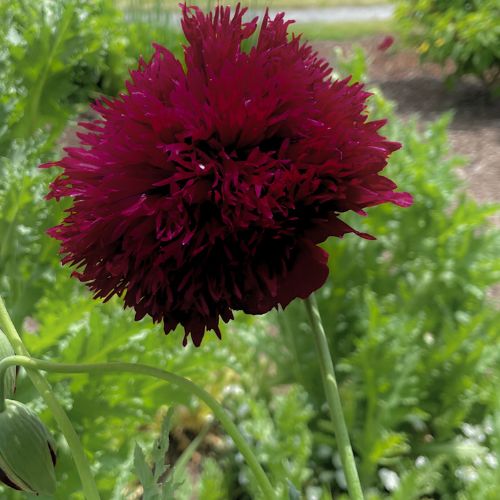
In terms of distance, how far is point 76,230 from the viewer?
374 mm

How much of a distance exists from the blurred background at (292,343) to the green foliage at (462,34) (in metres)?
2.25

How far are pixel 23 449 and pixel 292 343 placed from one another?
113 cm

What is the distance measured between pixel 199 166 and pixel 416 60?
498 cm

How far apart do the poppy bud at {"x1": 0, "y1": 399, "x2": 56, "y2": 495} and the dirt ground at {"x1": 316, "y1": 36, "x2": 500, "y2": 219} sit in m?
2.38

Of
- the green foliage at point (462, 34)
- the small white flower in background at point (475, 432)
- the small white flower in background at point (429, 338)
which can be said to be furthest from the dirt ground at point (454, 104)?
the small white flower in background at point (475, 432)

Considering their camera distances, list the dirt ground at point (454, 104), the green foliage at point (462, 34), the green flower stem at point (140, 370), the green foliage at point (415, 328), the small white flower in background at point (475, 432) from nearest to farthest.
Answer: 1. the green flower stem at point (140, 370)
2. the green foliage at point (415, 328)
3. the small white flower in background at point (475, 432)
4. the dirt ground at point (454, 104)
5. the green foliage at point (462, 34)

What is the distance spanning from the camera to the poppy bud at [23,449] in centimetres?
40

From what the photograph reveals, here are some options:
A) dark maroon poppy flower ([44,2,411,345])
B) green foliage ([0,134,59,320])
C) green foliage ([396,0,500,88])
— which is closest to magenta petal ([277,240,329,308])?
dark maroon poppy flower ([44,2,411,345])

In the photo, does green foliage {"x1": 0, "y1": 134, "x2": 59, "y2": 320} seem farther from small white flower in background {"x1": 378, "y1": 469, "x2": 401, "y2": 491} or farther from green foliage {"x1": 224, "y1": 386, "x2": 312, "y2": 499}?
small white flower in background {"x1": 378, "y1": 469, "x2": 401, "y2": 491}

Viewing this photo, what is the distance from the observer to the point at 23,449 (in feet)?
1.34

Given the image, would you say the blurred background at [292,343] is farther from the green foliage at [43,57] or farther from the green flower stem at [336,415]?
the green flower stem at [336,415]

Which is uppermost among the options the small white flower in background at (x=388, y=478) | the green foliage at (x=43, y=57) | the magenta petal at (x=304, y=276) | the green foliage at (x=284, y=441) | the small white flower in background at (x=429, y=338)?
the magenta petal at (x=304, y=276)

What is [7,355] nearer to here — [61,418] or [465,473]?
[61,418]

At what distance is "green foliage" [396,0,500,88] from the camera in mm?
3660
